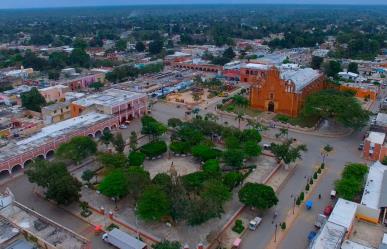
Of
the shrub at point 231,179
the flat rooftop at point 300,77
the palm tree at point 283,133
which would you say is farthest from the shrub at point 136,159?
the flat rooftop at point 300,77

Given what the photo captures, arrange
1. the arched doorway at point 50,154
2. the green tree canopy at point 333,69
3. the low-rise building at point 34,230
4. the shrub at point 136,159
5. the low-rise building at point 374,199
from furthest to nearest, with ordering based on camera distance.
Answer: the green tree canopy at point 333,69, the arched doorway at point 50,154, the shrub at point 136,159, the low-rise building at point 374,199, the low-rise building at point 34,230

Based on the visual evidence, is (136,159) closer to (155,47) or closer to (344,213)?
(344,213)

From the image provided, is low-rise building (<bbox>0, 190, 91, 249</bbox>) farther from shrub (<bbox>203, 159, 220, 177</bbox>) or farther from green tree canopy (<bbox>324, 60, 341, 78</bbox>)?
green tree canopy (<bbox>324, 60, 341, 78</bbox>)

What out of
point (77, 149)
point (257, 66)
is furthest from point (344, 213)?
point (257, 66)

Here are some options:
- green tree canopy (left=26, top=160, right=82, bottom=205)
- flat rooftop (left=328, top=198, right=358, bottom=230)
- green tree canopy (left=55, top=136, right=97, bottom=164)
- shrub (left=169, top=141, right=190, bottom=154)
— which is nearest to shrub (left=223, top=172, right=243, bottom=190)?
shrub (left=169, top=141, right=190, bottom=154)

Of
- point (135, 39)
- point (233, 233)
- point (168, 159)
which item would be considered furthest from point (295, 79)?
point (135, 39)

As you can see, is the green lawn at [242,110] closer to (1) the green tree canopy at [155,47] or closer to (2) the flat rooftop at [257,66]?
(2) the flat rooftop at [257,66]
